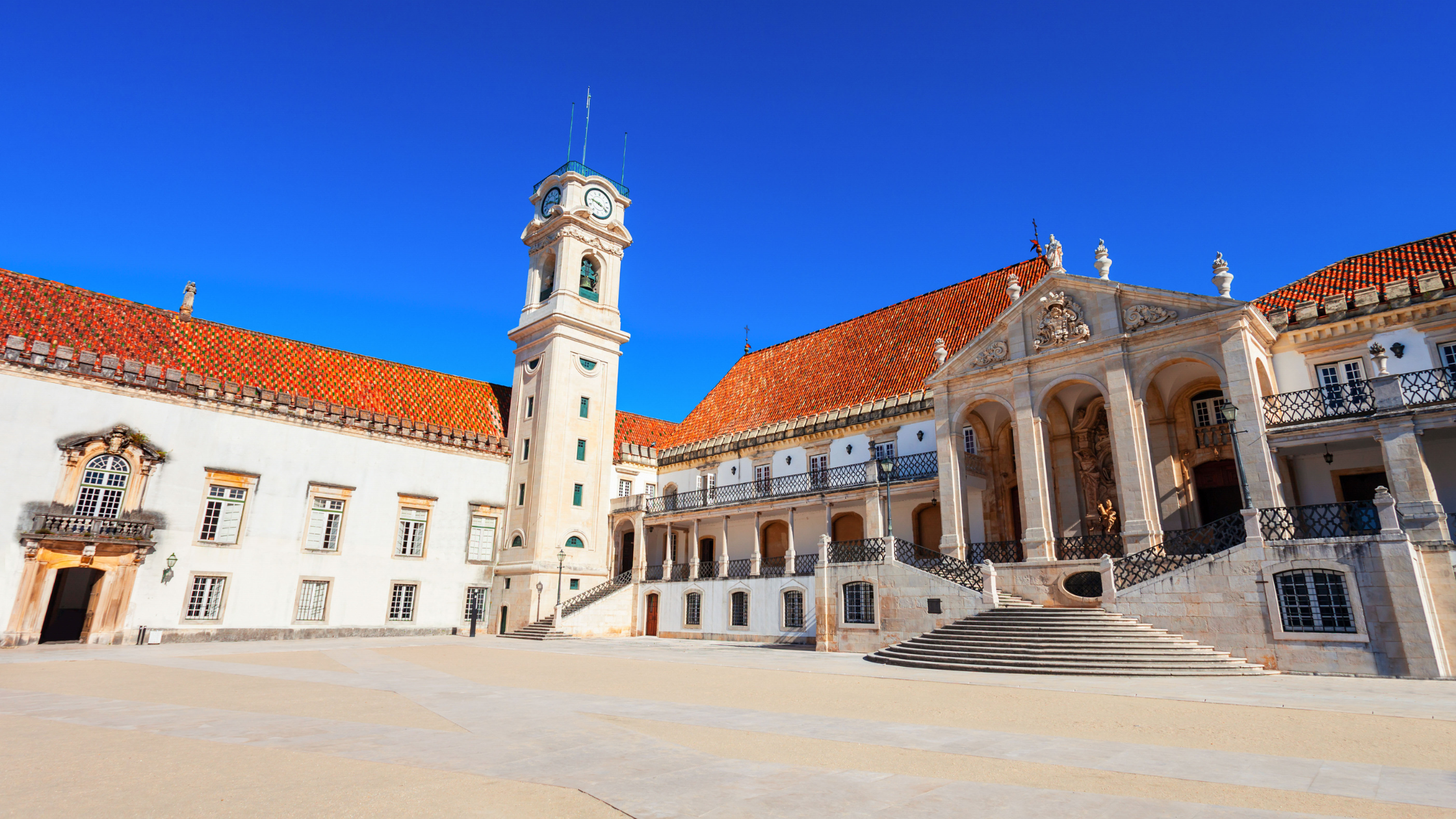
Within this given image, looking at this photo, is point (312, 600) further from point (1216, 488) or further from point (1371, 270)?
point (1371, 270)

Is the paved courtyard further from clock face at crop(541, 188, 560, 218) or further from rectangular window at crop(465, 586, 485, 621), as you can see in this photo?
clock face at crop(541, 188, 560, 218)

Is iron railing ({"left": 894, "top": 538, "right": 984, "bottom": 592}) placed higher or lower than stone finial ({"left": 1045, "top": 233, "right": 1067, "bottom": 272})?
lower

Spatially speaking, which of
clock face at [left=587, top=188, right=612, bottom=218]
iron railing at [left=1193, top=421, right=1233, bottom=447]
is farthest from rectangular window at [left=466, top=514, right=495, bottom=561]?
iron railing at [left=1193, top=421, right=1233, bottom=447]

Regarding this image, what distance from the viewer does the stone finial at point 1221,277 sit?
19.0 meters

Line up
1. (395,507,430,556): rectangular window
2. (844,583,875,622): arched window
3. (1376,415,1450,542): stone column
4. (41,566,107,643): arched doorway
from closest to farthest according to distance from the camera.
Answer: (1376,415,1450,542): stone column, (844,583,875,622): arched window, (41,566,107,643): arched doorway, (395,507,430,556): rectangular window

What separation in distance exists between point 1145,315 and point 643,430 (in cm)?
2724

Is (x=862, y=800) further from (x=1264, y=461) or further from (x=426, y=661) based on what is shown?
(x=1264, y=461)

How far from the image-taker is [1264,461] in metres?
17.2

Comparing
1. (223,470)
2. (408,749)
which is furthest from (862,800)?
(223,470)

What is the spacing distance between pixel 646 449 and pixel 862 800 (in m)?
33.1

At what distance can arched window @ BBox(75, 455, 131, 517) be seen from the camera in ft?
79.7

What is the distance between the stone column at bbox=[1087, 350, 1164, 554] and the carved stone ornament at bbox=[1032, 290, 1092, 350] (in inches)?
49.6

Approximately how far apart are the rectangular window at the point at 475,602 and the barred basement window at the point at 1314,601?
28.9 meters

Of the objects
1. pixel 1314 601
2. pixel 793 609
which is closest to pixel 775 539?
pixel 793 609
